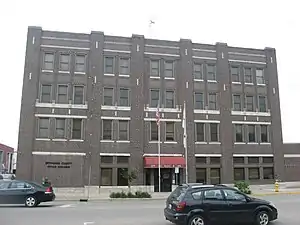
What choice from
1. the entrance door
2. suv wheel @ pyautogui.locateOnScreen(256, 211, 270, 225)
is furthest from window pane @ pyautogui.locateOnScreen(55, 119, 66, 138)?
suv wheel @ pyautogui.locateOnScreen(256, 211, 270, 225)

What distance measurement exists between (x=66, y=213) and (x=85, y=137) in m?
17.2

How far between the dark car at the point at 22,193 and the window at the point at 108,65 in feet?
57.3

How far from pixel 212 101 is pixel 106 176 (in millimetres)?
13748

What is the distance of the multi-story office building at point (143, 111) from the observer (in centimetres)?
3288

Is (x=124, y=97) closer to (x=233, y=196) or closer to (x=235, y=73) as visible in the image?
(x=235, y=73)

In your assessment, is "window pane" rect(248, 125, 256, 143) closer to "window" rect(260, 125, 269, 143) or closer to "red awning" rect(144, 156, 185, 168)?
"window" rect(260, 125, 269, 143)

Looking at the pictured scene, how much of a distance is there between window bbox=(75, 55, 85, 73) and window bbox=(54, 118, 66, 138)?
545 cm

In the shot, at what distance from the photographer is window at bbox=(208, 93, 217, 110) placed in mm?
36719

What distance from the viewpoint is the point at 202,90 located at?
1449 inches

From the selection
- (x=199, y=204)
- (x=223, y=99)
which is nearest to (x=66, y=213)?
(x=199, y=204)

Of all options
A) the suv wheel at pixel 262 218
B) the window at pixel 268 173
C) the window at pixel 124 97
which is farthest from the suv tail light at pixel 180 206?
the window at pixel 268 173

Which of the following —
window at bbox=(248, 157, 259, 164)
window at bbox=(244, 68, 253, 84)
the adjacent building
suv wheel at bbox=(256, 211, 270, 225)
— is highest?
window at bbox=(244, 68, 253, 84)

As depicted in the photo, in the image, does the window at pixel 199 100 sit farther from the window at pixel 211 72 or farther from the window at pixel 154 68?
the window at pixel 154 68

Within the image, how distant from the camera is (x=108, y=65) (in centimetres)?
3550
